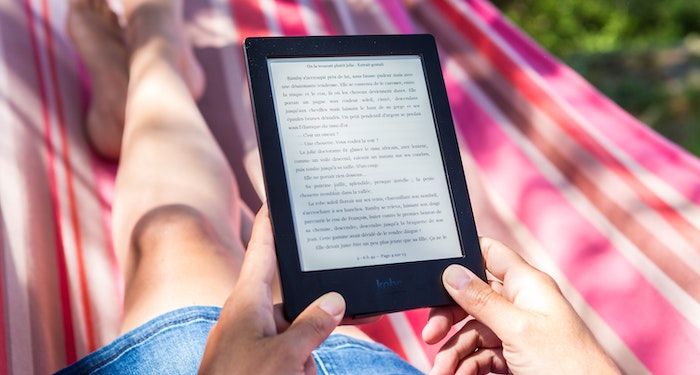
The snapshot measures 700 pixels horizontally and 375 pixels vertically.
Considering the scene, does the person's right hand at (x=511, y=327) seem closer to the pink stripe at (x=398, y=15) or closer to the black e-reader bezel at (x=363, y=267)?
the black e-reader bezel at (x=363, y=267)

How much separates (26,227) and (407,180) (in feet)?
2.11

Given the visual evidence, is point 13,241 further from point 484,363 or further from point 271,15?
point 271,15

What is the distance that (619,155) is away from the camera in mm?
1493

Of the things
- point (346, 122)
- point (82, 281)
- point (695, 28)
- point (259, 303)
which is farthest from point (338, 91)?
point (695, 28)

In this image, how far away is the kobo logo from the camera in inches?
33.9

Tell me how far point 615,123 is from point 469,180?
0.91 feet

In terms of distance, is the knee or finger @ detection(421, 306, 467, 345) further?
the knee

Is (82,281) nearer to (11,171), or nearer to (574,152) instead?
(11,171)

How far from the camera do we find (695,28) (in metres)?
3.49

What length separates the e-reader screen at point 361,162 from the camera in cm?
87

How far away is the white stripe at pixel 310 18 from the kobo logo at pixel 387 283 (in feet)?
3.42

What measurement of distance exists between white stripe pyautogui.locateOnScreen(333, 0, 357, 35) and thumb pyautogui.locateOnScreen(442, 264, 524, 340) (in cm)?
106

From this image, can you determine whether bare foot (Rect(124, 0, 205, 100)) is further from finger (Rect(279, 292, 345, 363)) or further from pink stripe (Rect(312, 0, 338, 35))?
finger (Rect(279, 292, 345, 363))

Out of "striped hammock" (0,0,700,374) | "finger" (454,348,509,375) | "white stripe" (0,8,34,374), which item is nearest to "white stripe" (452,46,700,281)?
"striped hammock" (0,0,700,374)
